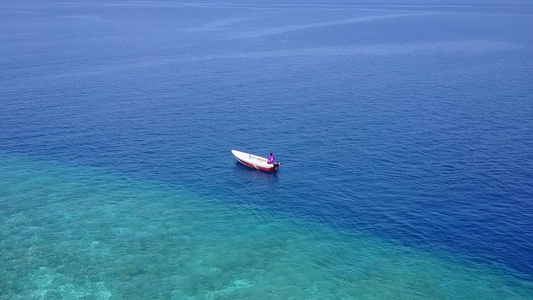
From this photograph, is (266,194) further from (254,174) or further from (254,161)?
(254,161)

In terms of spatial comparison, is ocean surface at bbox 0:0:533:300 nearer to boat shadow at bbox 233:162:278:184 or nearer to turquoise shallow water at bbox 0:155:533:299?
turquoise shallow water at bbox 0:155:533:299

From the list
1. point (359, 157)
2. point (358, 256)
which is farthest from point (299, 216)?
point (359, 157)

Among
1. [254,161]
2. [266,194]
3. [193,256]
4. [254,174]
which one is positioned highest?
[254,161]

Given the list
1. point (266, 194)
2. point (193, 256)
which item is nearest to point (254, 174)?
point (266, 194)

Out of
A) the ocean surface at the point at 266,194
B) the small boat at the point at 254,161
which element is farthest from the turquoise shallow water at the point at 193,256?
the small boat at the point at 254,161

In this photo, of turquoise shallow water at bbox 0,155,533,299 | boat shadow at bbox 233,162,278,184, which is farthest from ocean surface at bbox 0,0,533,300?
boat shadow at bbox 233,162,278,184

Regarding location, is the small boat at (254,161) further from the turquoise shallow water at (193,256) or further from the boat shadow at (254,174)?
the turquoise shallow water at (193,256)
